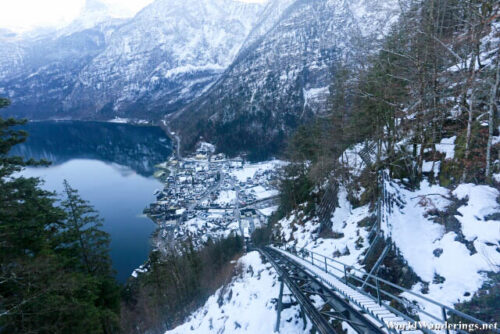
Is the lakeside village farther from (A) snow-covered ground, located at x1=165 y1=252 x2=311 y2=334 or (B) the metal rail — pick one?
(B) the metal rail

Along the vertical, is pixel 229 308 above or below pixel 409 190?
below

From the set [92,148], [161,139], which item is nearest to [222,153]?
[161,139]

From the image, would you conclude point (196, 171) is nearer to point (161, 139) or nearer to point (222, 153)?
point (222, 153)

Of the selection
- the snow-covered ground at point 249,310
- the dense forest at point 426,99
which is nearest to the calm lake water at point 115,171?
the snow-covered ground at point 249,310

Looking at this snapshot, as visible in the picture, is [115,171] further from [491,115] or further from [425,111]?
[491,115]

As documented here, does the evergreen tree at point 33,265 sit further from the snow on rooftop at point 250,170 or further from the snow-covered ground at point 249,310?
the snow on rooftop at point 250,170

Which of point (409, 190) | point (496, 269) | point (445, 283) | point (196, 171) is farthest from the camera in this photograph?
point (196, 171)
